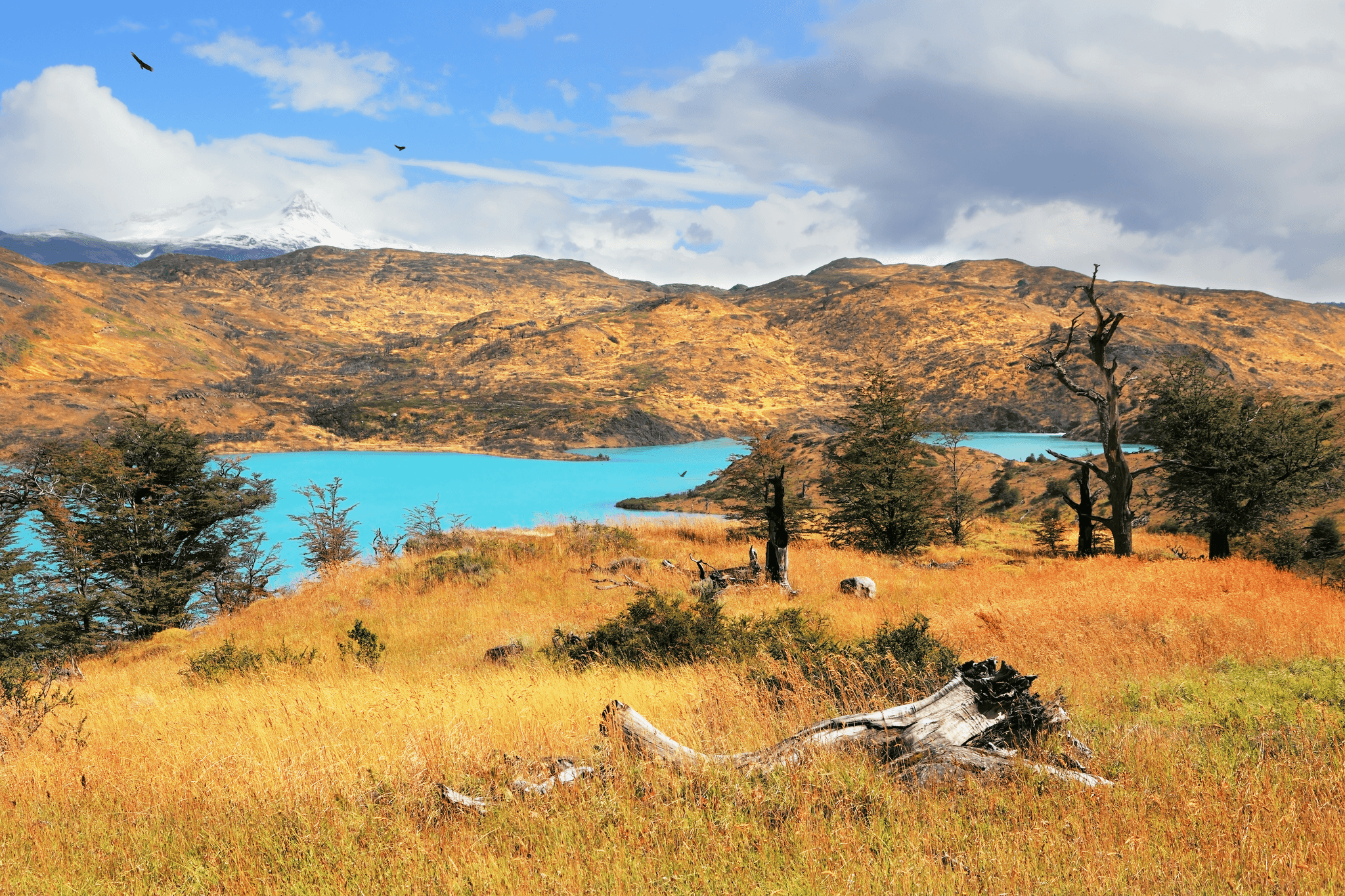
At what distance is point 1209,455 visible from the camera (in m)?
19.3

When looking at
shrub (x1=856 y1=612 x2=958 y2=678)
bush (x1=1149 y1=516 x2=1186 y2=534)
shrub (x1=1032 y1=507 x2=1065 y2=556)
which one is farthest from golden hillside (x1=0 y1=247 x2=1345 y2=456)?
shrub (x1=856 y1=612 x2=958 y2=678)

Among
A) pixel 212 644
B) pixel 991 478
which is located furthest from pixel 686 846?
pixel 991 478

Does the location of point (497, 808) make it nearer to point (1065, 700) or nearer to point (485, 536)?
point (1065, 700)

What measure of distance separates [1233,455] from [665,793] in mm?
21905

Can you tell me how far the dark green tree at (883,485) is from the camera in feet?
72.0

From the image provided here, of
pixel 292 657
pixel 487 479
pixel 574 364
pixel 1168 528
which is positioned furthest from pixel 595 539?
pixel 574 364

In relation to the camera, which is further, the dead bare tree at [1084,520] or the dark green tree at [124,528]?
the dead bare tree at [1084,520]

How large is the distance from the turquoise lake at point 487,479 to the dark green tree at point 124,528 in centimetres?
2241

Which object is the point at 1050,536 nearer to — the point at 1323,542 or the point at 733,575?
the point at 1323,542

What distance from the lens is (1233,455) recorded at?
62.8ft

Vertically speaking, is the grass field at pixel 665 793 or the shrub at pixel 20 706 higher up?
the grass field at pixel 665 793

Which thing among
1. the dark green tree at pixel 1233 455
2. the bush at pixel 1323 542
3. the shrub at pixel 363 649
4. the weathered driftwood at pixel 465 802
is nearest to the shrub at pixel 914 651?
the weathered driftwood at pixel 465 802

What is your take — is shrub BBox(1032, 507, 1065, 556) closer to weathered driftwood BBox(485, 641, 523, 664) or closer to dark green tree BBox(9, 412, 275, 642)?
weathered driftwood BBox(485, 641, 523, 664)

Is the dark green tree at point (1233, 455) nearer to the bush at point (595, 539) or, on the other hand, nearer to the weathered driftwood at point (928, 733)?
the bush at point (595, 539)
